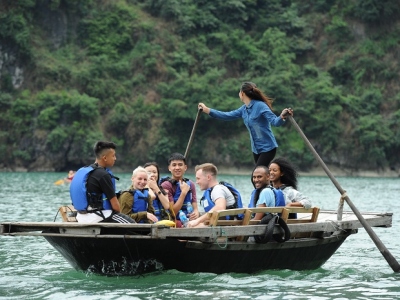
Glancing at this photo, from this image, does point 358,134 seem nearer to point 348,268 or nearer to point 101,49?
point 101,49

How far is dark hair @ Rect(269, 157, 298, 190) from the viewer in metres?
12.4

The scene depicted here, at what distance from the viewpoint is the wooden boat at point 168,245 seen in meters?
10.7

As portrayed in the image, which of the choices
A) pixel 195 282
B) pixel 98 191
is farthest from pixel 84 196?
pixel 195 282

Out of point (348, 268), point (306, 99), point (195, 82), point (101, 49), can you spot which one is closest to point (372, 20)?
point (306, 99)

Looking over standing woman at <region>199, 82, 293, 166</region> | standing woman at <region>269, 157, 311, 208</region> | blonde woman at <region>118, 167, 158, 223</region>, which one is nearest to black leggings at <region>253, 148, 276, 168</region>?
standing woman at <region>199, 82, 293, 166</region>

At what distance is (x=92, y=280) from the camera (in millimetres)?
11203

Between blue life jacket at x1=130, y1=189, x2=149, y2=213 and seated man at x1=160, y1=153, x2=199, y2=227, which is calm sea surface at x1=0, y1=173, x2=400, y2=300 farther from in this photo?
seated man at x1=160, y1=153, x2=199, y2=227

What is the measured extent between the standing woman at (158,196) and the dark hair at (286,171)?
1.52 meters

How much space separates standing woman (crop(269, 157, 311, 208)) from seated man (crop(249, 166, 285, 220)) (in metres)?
0.24

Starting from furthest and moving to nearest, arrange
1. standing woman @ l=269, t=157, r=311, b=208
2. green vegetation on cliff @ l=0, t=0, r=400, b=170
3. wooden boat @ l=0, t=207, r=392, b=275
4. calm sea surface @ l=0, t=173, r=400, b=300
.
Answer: green vegetation on cliff @ l=0, t=0, r=400, b=170, standing woman @ l=269, t=157, r=311, b=208, wooden boat @ l=0, t=207, r=392, b=275, calm sea surface @ l=0, t=173, r=400, b=300

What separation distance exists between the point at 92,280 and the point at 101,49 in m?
60.3

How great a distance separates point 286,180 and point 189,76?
192 ft

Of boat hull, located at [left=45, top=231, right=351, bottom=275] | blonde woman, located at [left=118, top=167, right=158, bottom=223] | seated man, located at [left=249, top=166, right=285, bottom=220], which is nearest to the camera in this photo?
boat hull, located at [left=45, top=231, right=351, bottom=275]

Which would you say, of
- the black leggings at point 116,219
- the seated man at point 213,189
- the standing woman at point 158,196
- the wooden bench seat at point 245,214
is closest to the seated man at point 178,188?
the standing woman at point 158,196
